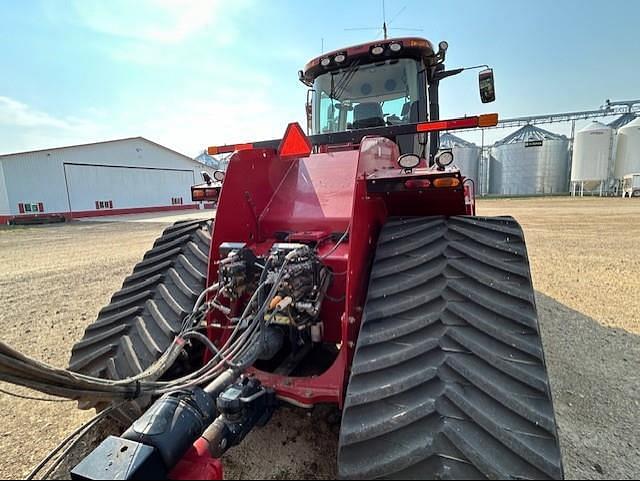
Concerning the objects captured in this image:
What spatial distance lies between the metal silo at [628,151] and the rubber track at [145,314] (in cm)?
3771

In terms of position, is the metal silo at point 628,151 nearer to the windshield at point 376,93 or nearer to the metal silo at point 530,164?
the metal silo at point 530,164

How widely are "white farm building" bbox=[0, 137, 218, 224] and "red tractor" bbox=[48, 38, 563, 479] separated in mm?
22340

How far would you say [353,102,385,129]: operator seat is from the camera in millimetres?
3707

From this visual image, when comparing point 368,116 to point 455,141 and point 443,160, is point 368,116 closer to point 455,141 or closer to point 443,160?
point 443,160

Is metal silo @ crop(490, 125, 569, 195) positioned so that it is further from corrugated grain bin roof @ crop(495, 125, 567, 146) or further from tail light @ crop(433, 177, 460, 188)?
tail light @ crop(433, 177, 460, 188)

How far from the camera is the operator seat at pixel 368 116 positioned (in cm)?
371

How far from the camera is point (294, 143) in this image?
240cm

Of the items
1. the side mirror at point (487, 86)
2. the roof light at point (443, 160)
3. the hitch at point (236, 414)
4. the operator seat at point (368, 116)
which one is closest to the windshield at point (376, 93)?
the operator seat at point (368, 116)

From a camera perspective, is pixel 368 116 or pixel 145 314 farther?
pixel 368 116

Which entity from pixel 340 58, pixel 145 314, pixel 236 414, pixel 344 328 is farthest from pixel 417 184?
pixel 340 58

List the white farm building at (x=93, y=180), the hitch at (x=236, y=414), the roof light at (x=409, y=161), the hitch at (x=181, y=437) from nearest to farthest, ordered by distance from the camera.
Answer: the hitch at (x=181, y=437) < the hitch at (x=236, y=414) < the roof light at (x=409, y=161) < the white farm building at (x=93, y=180)

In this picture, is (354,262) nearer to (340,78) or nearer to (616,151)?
(340,78)

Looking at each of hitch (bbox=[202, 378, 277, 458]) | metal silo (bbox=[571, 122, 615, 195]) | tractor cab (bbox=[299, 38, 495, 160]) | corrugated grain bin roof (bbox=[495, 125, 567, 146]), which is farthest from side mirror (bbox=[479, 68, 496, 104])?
corrugated grain bin roof (bbox=[495, 125, 567, 146])

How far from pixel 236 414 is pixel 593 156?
3816cm
